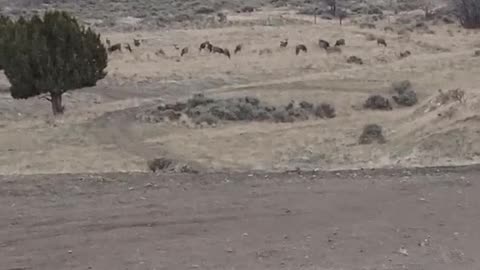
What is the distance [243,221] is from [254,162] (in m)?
11.1

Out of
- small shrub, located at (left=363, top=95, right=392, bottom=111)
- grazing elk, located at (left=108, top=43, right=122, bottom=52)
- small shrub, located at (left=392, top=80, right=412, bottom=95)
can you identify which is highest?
grazing elk, located at (left=108, top=43, right=122, bottom=52)

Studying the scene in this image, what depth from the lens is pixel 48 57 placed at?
94.8 ft

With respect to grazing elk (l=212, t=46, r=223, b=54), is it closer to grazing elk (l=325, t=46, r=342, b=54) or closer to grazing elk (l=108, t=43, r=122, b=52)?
grazing elk (l=108, t=43, r=122, b=52)

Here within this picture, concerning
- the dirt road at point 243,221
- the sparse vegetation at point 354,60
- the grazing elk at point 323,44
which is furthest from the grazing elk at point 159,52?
the dirt road at point 243,221

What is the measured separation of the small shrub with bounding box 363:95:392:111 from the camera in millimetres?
29984

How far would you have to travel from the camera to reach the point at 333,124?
87.9ft

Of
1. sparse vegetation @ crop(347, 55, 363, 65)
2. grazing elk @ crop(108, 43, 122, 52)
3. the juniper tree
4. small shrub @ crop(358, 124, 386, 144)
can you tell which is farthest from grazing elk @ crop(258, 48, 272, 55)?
small shrub @ crop(358, 124, 386, 144)

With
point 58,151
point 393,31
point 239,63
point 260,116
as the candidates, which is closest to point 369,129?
point 260,116

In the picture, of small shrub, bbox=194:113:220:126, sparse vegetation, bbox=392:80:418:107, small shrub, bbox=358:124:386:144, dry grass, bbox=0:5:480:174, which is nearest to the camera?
dry grass, bbox=0:5:480:174

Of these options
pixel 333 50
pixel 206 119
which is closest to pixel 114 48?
pixel 333 50

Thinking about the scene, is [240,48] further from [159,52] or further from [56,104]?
[56,104]

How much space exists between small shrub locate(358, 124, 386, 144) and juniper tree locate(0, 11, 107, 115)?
11.0 m

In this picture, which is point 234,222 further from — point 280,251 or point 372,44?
point 372,44

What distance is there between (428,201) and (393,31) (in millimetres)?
47583
